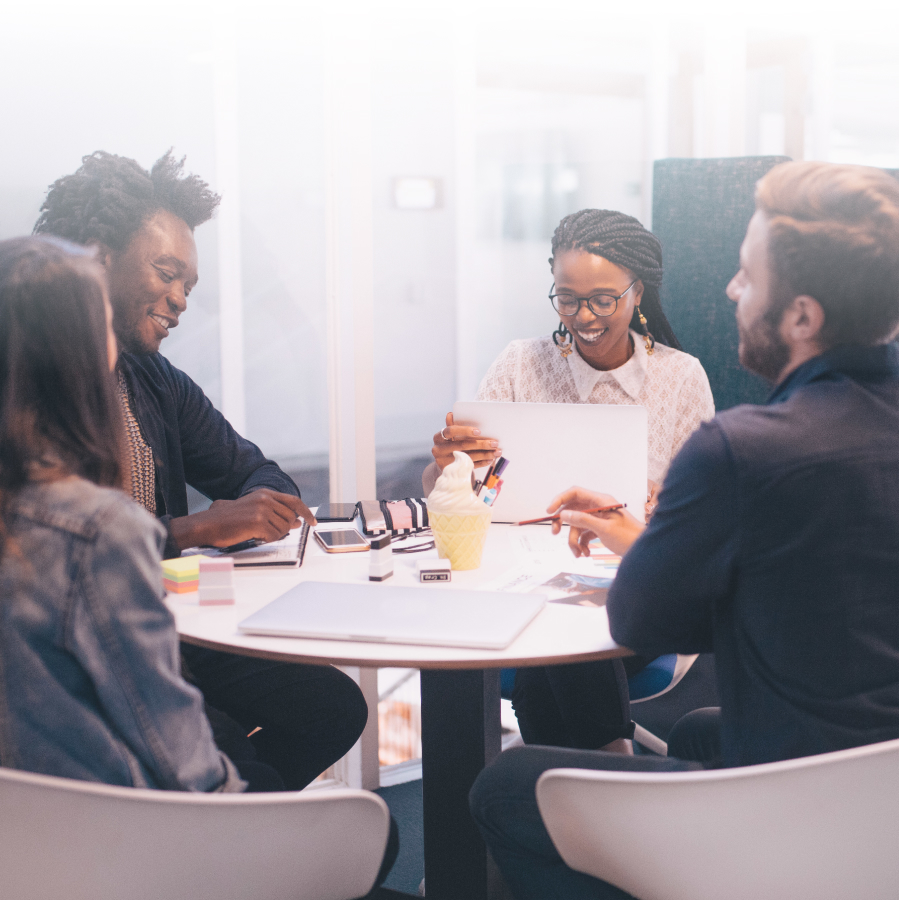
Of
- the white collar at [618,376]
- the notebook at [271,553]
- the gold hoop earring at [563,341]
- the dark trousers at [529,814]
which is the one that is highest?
the gold hoop earring at [563,341]

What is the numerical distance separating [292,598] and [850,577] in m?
0.79

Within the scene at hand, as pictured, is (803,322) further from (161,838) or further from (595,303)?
(595,303)

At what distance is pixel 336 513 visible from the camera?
6.95 feet

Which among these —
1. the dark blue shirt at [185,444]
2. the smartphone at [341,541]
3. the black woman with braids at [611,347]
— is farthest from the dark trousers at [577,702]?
the dark blue shirt at [185,444]

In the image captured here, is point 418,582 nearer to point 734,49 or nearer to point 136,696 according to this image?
point 136,696

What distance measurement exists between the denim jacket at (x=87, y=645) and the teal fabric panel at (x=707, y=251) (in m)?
2.26

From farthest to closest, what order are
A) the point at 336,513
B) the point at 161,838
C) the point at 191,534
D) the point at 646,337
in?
the point at 646,337
the point at 336,513
the point at 191,534
the point at 161,838

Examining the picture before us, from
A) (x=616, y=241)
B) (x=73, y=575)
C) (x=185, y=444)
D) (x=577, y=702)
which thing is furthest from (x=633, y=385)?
(x=73, y=575)

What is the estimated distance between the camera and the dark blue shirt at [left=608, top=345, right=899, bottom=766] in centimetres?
98

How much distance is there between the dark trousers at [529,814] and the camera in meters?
1.14

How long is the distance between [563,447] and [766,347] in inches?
25.5

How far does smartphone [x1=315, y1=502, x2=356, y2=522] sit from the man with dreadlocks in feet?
0.27

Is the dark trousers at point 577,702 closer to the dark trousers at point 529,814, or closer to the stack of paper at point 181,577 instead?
the dark trousers at point 529,814

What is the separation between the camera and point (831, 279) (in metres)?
1.07
